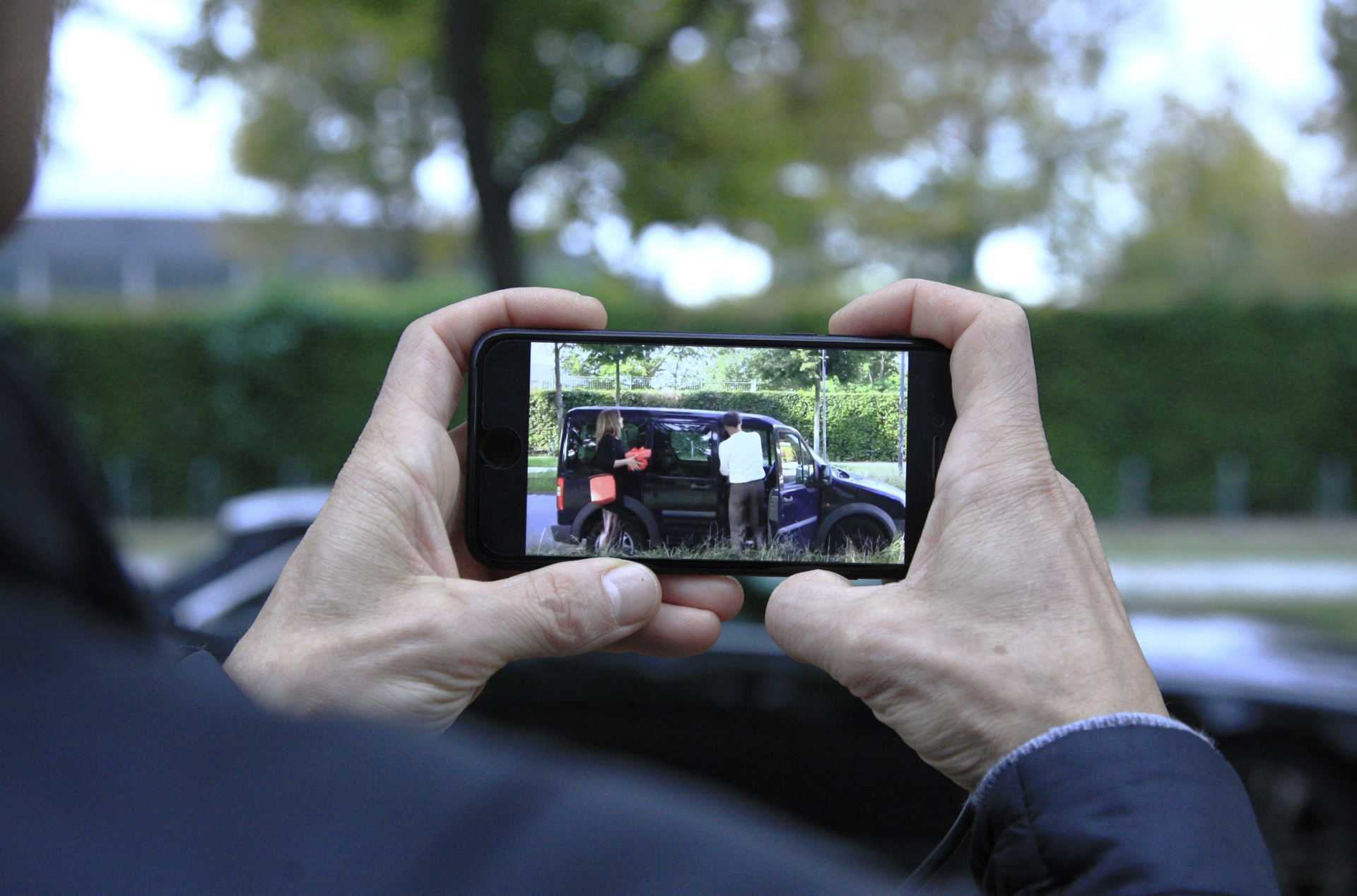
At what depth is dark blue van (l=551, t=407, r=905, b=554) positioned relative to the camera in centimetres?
145

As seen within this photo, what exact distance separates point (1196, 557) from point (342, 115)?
427 inches

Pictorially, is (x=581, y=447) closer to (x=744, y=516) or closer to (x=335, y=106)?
(x=744, y=516)

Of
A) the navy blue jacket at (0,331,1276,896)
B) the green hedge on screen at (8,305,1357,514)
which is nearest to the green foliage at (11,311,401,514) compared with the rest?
the green hedge on screen at (8,305,1357,514)

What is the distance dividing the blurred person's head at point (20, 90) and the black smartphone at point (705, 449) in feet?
3.06

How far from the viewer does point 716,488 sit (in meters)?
1.47

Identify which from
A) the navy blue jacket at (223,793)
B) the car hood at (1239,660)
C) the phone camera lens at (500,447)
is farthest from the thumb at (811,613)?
the car hood at (1239,660)

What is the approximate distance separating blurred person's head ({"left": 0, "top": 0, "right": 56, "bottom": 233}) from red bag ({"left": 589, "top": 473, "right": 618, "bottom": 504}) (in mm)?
962

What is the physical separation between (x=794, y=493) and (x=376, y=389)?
38.0ft

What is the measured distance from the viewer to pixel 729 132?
742 centimetres

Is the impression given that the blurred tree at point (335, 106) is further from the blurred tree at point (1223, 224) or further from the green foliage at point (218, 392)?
the blurred tree at point (1223, 224)

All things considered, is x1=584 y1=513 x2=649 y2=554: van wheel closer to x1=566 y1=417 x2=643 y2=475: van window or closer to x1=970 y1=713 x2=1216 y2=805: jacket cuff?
x1=566 y1=417 x2=643 y2=475: van window

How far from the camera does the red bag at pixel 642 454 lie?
1.46 metres

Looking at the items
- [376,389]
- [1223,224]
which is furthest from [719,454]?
[1223,224]

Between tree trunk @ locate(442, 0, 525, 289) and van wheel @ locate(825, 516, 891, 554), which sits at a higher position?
tree trunk @ locate(442, 0, 525, 289)
